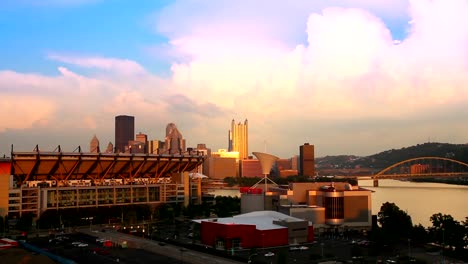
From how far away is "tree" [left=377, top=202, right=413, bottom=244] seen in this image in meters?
35.3

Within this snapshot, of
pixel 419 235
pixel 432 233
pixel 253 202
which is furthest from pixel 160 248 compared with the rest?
pixel 432 233

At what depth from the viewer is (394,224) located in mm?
38781

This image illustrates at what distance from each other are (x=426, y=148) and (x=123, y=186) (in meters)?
160

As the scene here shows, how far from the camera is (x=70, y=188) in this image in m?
52.7

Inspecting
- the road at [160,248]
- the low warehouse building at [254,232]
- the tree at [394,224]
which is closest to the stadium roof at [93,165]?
the road at [160,248]

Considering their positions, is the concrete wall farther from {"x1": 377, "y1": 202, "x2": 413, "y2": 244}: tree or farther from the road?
the road

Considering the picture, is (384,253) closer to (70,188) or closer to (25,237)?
(25,237)

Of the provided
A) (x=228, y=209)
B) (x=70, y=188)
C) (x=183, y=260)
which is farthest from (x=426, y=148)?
(x=183, y=260)

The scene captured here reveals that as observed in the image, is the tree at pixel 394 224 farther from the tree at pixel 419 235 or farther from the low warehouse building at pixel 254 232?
the low warehouse building at pixel 254 232

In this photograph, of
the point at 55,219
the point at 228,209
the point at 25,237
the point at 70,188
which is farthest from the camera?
the point at 228,209

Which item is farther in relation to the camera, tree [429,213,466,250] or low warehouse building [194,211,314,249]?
low warehouse building [194,211,314,249]

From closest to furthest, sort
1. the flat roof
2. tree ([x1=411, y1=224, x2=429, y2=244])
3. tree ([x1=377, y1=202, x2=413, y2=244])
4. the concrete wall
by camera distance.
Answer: tree ([x1=377, y1=202, x2=413, y2=244]) → tree ([x1=411, y1=224, x2=429, y2=244]) → the flat roof → the concrete wall

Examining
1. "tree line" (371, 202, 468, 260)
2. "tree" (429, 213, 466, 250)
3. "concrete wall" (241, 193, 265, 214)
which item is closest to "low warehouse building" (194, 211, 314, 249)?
"tree line" (371, 202, 468, 260)

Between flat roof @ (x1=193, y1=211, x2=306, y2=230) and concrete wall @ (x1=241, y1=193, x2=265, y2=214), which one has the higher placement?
concrete wall @ (x1=241, y1=193, x2=265, y2=214)
